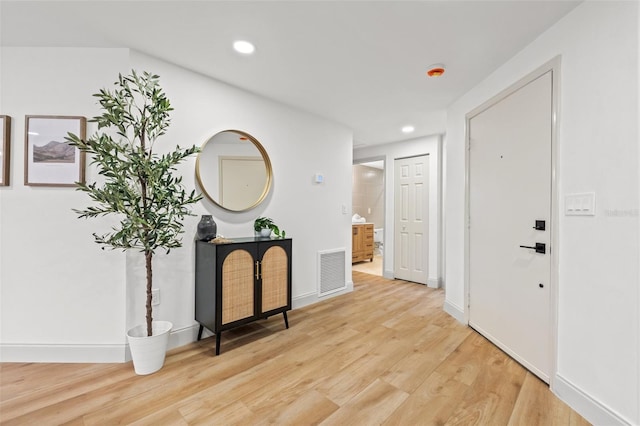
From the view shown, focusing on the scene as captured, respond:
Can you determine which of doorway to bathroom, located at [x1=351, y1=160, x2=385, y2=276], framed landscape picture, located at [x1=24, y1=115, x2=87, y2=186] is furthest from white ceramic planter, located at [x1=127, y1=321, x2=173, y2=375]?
doorway to bathroom, located at [x1=351, y1=160, x2=385, y2=276]

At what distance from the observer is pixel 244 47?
2082mm

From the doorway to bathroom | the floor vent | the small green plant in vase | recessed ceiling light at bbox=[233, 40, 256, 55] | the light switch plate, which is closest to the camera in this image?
the light switch plate

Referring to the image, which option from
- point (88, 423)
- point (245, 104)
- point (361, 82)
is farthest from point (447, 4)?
point (88, 423)

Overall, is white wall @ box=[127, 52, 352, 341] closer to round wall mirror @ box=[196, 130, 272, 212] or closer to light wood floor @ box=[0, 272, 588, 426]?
round wall mirror @ box=[196, 130, 272, 212]

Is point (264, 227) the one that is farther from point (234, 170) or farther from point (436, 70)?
point (436, 70)

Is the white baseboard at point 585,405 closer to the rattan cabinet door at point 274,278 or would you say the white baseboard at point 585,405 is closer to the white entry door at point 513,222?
the white entry door at point 513,222

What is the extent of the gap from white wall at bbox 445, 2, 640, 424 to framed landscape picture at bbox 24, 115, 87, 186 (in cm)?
341

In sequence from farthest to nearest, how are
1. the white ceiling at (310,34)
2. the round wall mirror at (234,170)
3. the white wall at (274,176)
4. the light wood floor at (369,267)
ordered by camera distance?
the light wood floor at (369,267), the round wall mirror at (234,170), the white wall at (274,176), the white ceiling at (310,34)

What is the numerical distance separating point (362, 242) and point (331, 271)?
8.83 ft

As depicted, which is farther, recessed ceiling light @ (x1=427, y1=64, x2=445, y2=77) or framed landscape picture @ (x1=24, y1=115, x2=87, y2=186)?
recessed ceiling light @ (x1=427, y1=64, x2=445, y2=77)

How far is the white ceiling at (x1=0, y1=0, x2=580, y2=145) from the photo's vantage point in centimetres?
168

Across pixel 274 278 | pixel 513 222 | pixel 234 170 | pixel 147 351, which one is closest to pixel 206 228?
pixel 234 170

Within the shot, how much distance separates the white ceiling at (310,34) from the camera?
1.68m

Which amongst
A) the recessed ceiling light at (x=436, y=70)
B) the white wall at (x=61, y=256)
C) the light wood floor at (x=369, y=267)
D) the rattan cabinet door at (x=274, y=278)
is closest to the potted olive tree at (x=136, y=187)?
the white wall at (x=61, y=256)
